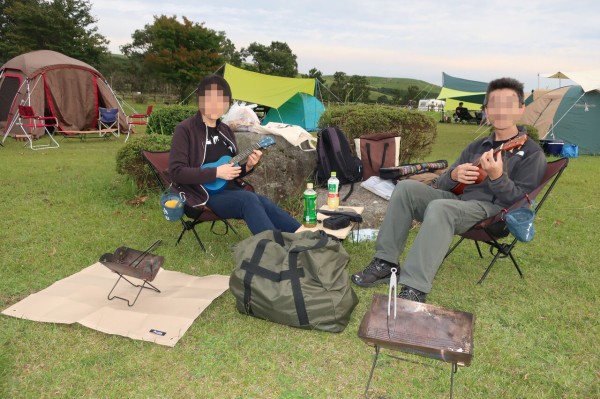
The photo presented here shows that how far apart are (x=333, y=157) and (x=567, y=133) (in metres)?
9.58

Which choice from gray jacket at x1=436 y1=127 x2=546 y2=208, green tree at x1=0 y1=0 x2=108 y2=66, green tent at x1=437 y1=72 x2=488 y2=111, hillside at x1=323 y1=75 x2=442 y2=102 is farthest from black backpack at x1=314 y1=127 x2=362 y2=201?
green tree at x1=0 y1=0 x2=108 y2=66

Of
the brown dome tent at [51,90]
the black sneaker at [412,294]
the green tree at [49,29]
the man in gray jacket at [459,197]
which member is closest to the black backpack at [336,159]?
the man in gray jacket at [459,197]

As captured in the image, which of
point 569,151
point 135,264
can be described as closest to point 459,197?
point 135,264

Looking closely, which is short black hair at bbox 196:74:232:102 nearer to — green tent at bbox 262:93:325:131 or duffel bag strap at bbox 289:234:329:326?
duffel bag strap at bbox 289:234:329:326

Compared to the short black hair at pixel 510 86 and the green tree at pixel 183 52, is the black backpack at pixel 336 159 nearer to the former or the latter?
the short black hair at pixel 510 86

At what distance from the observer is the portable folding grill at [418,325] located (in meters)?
1.97

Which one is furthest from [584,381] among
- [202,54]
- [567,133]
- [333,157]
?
[202,54]

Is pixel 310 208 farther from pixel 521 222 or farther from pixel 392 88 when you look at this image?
pixel 392 88

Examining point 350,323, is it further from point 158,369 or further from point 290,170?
point 290,170

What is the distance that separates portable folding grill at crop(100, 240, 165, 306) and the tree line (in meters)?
12.8

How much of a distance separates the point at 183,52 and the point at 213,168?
3159 cm

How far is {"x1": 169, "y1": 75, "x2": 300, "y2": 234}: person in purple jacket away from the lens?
10.9ft

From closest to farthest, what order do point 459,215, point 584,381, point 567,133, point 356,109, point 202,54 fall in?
point 584,381
point 459,215
point 356,109
point 567,133
point 202,54

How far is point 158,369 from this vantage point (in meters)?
2.31
